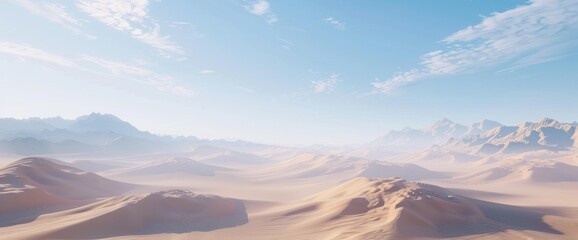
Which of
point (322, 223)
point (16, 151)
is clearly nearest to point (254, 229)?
point (322, 223)

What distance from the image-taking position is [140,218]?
19500mm

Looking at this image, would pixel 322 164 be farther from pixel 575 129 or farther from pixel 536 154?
pixel 575 129

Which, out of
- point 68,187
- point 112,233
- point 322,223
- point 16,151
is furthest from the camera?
point 16,151

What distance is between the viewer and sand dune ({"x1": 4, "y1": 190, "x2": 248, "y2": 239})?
16.7m

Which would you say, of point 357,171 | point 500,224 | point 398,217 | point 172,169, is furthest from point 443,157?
point 398,217

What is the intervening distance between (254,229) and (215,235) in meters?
2.32

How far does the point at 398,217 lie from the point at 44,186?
29359 mm

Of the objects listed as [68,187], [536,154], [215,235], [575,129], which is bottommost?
[215,235]

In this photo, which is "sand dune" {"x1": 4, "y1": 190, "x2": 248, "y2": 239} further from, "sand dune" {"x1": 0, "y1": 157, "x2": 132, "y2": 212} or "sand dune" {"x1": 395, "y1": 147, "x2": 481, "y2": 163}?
"sand dune" {"x1": 395, "y1": 147, "x2": 481, "y2": 163}

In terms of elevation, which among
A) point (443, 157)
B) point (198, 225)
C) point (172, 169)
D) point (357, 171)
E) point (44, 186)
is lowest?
point (198, 225)

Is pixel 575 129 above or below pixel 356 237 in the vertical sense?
above

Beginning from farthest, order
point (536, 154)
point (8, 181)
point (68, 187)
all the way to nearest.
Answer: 1. point (536, 154)
2. point (68, 187)
3. point (8, 181)

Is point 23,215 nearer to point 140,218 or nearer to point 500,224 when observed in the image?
point 140,218

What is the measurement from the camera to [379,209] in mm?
19328
